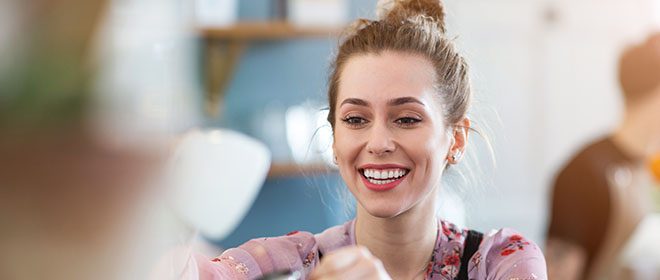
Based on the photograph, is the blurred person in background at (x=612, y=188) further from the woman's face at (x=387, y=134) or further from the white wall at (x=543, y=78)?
the white wall at (x=543, y=78)

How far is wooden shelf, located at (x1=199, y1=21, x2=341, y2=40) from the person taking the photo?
4.74 feet

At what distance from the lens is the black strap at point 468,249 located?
0.60m

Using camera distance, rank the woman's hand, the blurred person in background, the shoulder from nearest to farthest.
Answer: the woman's hand < the shoulder < the blurred person in background

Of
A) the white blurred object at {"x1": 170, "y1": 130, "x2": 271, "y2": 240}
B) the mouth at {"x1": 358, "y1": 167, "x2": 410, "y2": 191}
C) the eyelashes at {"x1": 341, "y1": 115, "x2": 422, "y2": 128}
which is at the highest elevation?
the eyelashes at {"x1": 341, "y1": 115, "x2": 422, "y2": 128}

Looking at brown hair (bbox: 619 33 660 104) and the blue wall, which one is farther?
the blue wall

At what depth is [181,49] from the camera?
0.12m

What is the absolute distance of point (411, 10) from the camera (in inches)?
23.9

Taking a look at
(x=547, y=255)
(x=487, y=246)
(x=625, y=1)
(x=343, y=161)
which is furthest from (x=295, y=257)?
(x=625, y=1)

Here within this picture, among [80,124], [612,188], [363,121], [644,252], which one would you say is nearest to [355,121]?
[363,121]

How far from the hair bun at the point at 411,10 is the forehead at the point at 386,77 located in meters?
0.07

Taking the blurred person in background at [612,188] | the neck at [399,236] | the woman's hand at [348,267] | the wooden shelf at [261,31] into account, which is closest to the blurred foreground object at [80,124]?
the woman's hand at [348,267]

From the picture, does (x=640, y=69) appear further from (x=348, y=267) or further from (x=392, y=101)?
(x=348, y=267)

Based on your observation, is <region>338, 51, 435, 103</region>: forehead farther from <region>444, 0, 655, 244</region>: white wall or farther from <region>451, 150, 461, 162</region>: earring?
<region>444, 0, 655, 244</region>: white wall

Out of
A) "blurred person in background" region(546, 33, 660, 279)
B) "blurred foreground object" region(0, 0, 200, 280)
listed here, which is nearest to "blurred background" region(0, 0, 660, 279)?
"blurred foreground object" region(0, 0, 200, 280)
